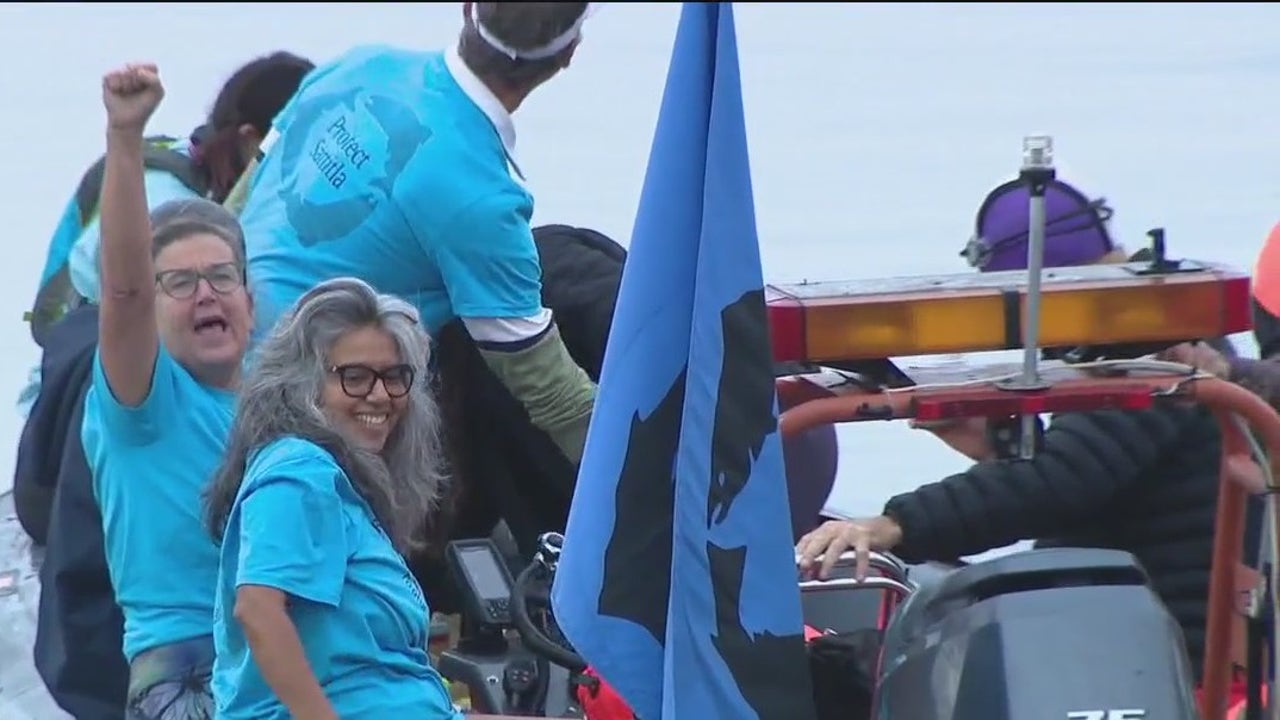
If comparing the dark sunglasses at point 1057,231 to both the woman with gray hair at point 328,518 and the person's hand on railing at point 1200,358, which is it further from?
the woman with gray hair at point 328,518

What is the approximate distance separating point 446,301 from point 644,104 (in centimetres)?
866

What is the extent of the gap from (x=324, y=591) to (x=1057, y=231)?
1.45m

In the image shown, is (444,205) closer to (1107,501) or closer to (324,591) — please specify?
(324,591)

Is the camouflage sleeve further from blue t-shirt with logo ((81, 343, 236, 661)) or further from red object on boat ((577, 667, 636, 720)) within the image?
blue t-shirt with logo ((81, 343, 236, 661))

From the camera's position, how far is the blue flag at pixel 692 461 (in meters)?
2.64

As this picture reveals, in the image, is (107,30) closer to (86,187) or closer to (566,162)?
(566,162)

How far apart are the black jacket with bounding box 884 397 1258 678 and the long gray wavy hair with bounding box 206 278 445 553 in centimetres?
64

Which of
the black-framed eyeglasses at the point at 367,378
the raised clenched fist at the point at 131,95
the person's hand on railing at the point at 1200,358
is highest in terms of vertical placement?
the raised clenched fist at the point at 131,95

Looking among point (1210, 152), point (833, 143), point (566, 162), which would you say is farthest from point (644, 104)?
point (1210, 152)

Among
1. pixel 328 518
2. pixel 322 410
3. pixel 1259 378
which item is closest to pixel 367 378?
pixel 322 410

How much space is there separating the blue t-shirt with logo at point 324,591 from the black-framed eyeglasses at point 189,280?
1.67ft

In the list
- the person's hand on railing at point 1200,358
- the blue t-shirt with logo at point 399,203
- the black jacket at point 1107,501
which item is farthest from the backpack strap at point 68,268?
the person's hand on railing at point 1200,358

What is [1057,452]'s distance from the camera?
323cm

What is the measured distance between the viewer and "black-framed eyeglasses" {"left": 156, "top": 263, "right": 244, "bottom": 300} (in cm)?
317
